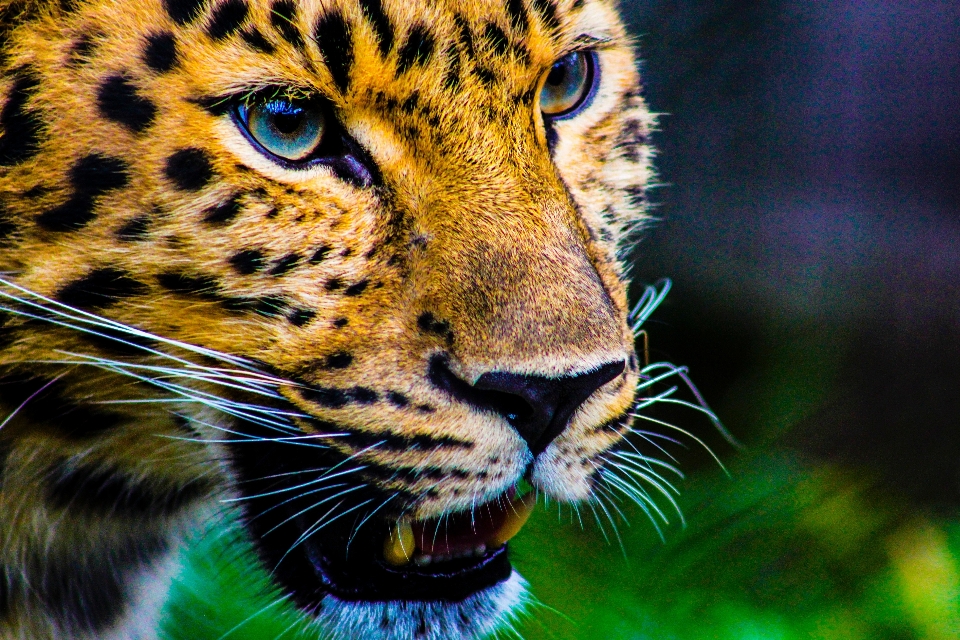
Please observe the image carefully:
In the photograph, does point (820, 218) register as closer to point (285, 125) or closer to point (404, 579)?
point (404, 579)

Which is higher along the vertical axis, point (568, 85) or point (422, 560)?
point (568, 85)

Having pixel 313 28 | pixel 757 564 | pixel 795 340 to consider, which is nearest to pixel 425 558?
pixel 313 28

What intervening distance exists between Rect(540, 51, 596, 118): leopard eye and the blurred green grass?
5.17ft

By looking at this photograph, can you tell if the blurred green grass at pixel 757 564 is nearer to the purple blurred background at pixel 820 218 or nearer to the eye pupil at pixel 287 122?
the purple blurred background at pixel 820 218

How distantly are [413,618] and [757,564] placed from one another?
7.25 feet

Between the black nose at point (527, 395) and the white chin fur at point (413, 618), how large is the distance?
446 mm

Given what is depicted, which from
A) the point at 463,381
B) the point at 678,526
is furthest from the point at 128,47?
the point at 678,526

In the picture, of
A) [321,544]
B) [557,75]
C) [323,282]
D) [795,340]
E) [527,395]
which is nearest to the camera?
[527,395]

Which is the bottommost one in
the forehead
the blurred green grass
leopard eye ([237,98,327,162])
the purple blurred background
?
the blurred green grass

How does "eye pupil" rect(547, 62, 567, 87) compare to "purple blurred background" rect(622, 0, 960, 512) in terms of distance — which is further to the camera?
"purple blurred background" rect(622, 0, 960, 512)

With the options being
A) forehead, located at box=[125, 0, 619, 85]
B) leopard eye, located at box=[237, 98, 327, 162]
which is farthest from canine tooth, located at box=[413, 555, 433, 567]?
forehead, located at box=[125, 0, 619, 85]

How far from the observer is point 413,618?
188 cm

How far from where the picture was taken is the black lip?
1.82 m

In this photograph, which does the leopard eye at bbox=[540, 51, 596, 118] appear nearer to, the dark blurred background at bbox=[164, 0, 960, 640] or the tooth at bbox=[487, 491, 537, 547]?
the tooth at bbox=[487, 491, 537, 547]
